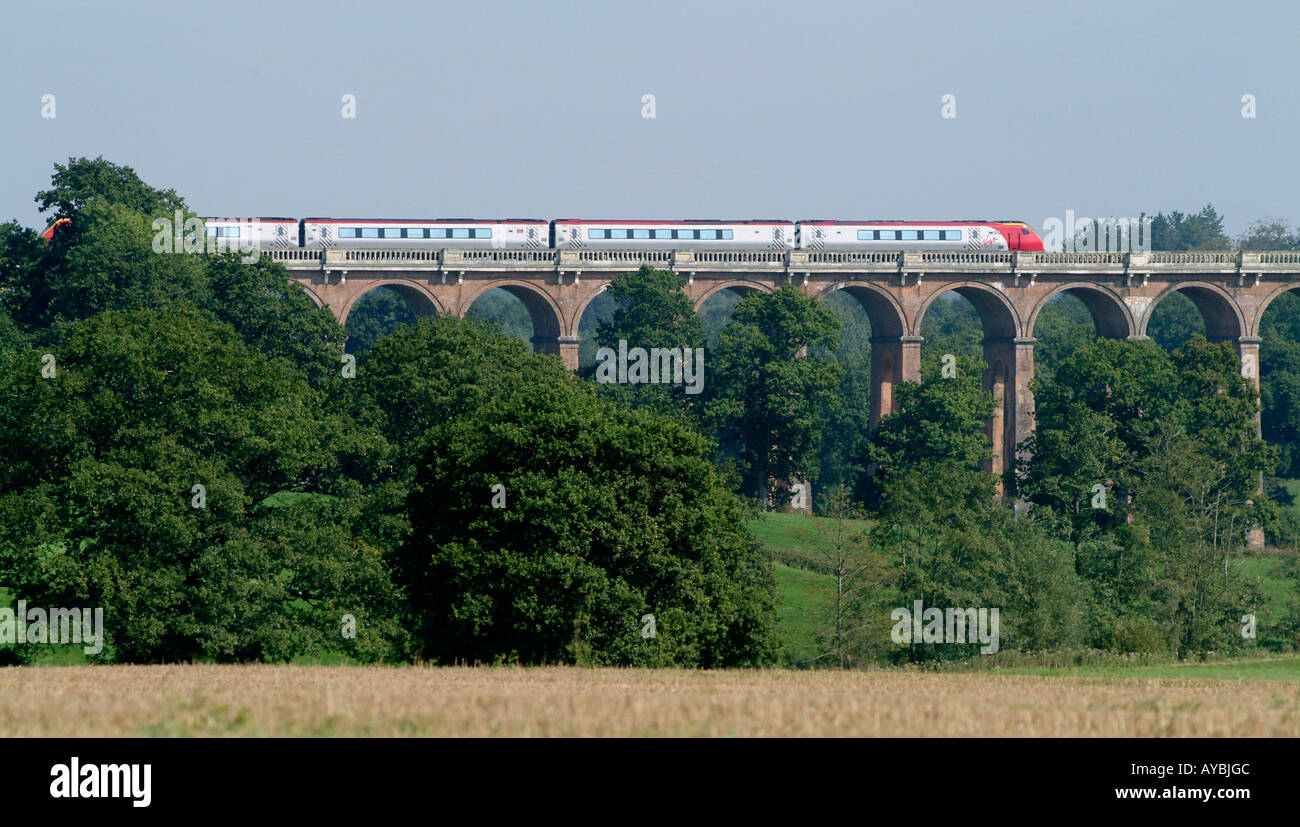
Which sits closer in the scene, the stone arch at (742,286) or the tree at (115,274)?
the tree at (115,274)

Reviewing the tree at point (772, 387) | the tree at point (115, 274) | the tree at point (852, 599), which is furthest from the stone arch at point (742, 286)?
the tree at point (115, 274)

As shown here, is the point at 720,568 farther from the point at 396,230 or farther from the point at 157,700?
the point at 396,230

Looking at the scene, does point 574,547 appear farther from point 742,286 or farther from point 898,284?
point 898,284

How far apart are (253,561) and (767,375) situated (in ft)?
152

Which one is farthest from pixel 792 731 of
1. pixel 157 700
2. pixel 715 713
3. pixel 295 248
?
pixel 295 248

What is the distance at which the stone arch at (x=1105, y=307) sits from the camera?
100125mm

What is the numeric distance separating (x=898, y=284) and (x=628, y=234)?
1650 centimetres

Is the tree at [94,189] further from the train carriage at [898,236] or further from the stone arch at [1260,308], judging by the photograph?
the stone arch at [1260,308]

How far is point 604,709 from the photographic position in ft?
72.1

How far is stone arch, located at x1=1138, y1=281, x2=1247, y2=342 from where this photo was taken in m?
102

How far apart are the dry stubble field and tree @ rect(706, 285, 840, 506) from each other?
57.2 metres

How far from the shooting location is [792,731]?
65.5ft

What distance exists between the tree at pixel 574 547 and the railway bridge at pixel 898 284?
46.5 m

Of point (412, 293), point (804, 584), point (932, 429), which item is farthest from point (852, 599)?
point (412, 293)
